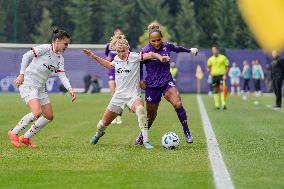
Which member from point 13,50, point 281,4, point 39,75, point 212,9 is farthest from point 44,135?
point 212,9

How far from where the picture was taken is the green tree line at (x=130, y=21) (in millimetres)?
82750

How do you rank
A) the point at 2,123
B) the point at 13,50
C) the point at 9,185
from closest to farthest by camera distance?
the point at 9,185 → the point at 2,123 → the point at 13,50

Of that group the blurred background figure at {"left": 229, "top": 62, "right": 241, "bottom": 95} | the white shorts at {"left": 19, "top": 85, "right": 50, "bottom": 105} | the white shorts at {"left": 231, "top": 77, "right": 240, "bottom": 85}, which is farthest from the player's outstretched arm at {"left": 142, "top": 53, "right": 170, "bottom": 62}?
the white shorts at {"left": 231, "top": 77, "right": 240, "bottom": 85}

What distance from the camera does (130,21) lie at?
94.5 m

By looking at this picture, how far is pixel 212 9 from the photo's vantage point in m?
86.9

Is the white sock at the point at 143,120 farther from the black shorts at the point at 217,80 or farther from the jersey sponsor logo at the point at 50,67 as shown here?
the black shorts at the point at 217,80

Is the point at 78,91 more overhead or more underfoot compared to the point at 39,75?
more underfoot

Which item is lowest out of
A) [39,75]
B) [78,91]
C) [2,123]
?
[78,91]

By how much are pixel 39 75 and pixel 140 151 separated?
2.42 m

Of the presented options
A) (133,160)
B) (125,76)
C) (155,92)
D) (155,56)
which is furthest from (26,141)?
(133,160)

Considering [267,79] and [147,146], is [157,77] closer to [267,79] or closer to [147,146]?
[147,146]

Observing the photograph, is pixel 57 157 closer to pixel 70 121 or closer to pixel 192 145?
pixel 192 145

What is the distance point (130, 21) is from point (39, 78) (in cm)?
8090

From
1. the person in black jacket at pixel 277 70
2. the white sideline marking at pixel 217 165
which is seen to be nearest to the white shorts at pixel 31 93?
the white sideline marking at pixel 217 165
